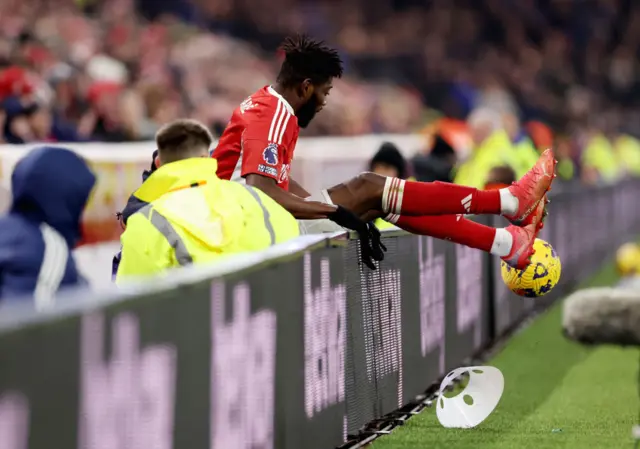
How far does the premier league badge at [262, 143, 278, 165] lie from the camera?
22.3 ft

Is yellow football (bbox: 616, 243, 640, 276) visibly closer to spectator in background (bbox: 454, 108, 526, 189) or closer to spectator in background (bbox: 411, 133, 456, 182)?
spectator in background (bbox: 454, 108, 526, 189)

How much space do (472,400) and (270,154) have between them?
5.21 ft

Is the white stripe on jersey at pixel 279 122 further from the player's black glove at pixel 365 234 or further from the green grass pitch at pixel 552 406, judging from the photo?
the green grass pitch at pixel 552 406

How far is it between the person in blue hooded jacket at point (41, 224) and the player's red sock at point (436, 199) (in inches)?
119

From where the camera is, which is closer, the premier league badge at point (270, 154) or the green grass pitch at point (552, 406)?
the green grass pitch at point (552, 406)

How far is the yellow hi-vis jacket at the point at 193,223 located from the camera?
4965mm

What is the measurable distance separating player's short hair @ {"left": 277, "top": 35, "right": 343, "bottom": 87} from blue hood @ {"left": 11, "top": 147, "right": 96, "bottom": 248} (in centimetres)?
323

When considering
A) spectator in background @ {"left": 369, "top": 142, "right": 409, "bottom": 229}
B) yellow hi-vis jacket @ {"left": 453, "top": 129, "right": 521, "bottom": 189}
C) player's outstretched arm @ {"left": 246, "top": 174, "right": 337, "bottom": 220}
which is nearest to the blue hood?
player's outstretched arm @ {"left": 246, "top": 174, "right": 337, "bottom": 220}

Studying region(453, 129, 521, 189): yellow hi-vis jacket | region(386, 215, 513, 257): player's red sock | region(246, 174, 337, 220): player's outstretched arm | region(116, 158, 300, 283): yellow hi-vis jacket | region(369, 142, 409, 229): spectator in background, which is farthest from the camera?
region(453, 129, 521, 189): yellow hi-vis jacket

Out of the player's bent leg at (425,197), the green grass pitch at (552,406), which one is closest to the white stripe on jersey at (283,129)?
the player's bent leg at (425,197)

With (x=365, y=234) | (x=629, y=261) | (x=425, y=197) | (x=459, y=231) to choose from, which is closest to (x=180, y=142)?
(x=365, y=234)

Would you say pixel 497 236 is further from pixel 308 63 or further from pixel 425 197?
pixel 308 63

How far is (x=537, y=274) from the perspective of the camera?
24.0 ft

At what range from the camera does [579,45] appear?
37062 mm
